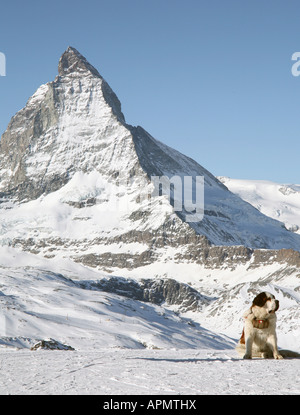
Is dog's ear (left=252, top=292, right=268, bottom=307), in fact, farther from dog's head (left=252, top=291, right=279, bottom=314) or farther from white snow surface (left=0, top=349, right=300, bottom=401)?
white snow surface (left=0, top=349, right=300, bottom=401)

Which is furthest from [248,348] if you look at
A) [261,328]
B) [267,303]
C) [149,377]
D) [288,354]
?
[149,377]

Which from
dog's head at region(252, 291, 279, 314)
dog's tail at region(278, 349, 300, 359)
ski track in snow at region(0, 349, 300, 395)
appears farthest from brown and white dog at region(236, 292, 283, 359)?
ski track in snow at region(0, 349, 300, 395)

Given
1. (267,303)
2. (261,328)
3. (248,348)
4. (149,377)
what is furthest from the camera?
(248,348)

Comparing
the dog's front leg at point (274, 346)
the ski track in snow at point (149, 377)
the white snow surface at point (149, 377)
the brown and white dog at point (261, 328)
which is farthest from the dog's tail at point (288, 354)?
the white snow surface at point (149, 377)

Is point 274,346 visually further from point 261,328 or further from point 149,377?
point 149,377

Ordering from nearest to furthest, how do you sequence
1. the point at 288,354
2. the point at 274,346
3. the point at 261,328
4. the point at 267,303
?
the point at 267,303 < the point at 261,328 < the point at 274,346 < the point at 288,354

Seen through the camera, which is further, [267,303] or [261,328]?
[261,328]

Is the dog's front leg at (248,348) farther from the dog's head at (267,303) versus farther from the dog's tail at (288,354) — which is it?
the dog's head at (267,303)
